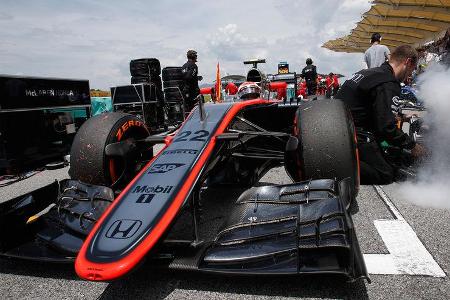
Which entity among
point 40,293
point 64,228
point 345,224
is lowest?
point 40,293

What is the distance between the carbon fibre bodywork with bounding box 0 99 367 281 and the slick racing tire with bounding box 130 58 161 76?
7251 millimetres

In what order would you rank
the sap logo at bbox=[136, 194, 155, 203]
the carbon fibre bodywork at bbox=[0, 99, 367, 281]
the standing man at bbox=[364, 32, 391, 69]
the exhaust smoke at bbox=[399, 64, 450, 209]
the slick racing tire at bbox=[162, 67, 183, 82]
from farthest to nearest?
1. the slick racing tire at bbox=[162, 67, 183, 82]
2. the standing man at bbox=[364, 32, 391, 69]
3. the exhaust smoke at bbox=[399, 64, 450, 209]
4. the sap logo at bbox=[136, 194, 155, 203]
5. the carbon fibre bodywork at bbox=[0, 99, 367, 281]

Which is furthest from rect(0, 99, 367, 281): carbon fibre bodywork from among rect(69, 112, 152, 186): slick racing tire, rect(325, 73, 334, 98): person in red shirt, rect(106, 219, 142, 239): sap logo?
rect(325, 73, 334, 98): person in red shirt

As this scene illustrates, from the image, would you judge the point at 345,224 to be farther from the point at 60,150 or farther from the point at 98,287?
the point at 60,150

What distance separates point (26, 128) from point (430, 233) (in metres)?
4.90

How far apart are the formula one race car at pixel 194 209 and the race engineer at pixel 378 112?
77 centimetres

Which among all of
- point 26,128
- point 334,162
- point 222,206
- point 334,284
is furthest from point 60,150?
point 334,284

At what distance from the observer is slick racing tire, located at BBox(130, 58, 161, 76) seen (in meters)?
9.32

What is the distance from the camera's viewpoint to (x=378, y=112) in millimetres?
3178

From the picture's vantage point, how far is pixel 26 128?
196 inches

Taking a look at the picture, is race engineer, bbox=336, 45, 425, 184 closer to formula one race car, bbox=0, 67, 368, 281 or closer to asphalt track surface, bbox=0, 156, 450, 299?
formula one race car, bbox=0, 67, 368, 281

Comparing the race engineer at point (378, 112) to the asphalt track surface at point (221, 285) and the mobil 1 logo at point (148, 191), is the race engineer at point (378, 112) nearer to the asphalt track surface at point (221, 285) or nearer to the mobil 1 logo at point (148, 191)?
the asphalt track surface at point (221, 285)

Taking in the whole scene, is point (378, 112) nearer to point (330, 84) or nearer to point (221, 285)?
point (221, 285)

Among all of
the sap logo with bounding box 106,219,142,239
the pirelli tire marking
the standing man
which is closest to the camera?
the sap logo with bounding box 106,219,142,239
